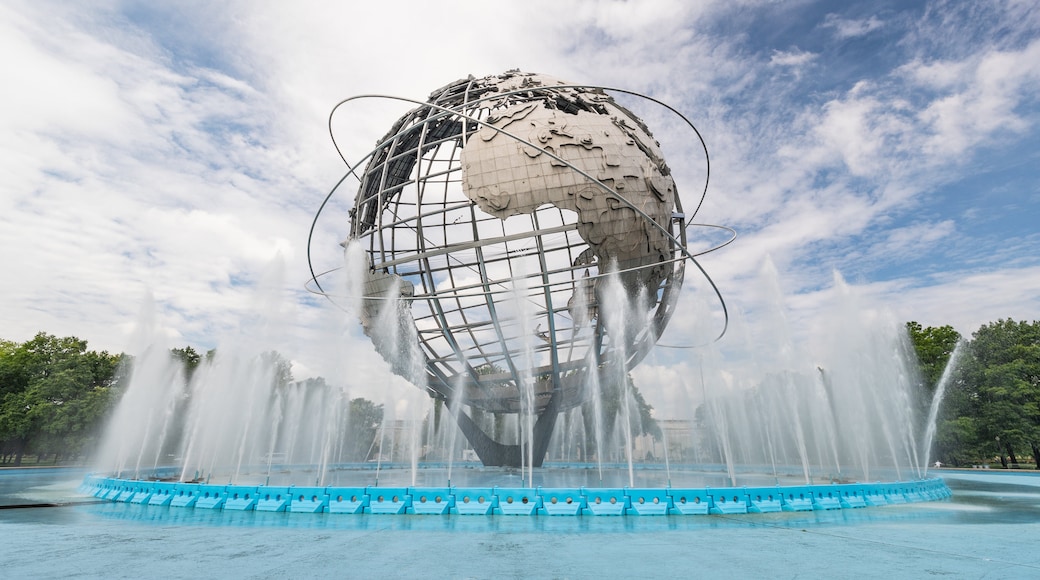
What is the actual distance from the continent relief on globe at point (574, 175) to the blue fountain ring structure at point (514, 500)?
4.97m

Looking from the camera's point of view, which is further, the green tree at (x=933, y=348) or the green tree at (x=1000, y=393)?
the green tree at (x=933, y=348)

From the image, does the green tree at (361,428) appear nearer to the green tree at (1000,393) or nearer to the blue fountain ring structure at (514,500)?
the blue fountain ring structure at (514,500)

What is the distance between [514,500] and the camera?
27.7 feet

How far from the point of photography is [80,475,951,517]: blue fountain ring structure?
325 inches

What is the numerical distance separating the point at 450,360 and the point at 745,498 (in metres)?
8.13

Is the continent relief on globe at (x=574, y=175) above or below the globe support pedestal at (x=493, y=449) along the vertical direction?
above

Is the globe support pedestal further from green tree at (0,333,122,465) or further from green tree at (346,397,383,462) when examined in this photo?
green tree at (346,397,383,462)

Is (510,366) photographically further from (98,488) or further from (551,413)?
(98,488)

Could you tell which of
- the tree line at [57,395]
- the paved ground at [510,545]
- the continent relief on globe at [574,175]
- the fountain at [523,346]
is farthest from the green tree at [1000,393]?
the tree line at [57,395]

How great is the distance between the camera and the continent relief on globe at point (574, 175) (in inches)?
438

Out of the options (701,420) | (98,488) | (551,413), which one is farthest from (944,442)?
(98,488)

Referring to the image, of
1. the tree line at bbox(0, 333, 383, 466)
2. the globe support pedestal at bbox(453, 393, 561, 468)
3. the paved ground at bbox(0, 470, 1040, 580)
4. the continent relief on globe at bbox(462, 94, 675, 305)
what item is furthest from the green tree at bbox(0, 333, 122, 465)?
the continent relief on globe at bbox(462, 94, 675, 305)

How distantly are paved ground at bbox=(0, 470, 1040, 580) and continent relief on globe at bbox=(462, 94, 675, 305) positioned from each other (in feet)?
19.3

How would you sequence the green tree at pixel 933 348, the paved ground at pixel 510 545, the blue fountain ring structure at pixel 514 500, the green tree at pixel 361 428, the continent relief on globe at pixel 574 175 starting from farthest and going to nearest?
1. the green tree at pixel 361 428
2. the green tree at pixel 933 348
3. the continent relief on globe at pixel 574 175
4. the blue fountain ring structure at pixel 514 500
5. the paved ground at pixel 510 545
